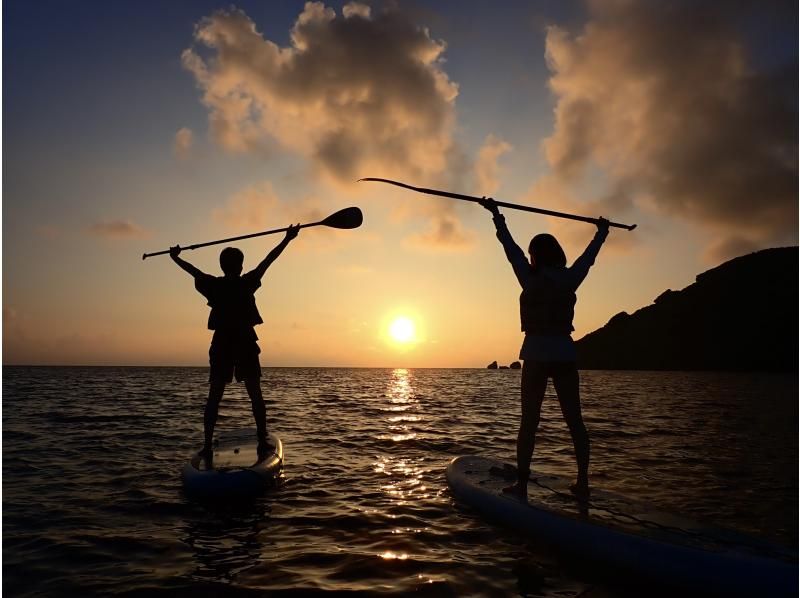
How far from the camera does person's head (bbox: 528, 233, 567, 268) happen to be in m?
5.68

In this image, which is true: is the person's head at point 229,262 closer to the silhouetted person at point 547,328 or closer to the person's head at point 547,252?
the silhouetted person at point 547,328

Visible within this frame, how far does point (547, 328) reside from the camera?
5512mm

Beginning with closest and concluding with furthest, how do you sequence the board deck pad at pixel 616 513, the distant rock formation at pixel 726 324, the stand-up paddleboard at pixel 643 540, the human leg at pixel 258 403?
the stand-up paddleboard at pixel 643 540 → the board deck pad at pixel 616 513 → the human leg at pixel 258 403 → the distant rock formation at pixel 726 324

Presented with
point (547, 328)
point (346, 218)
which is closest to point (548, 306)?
point (547, 328)

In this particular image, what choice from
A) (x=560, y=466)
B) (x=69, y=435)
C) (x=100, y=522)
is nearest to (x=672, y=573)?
(x=560, y=466)

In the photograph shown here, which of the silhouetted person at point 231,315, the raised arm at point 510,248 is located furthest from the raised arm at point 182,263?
the raised arm at point 510,248

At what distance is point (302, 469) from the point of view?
8.58 meters

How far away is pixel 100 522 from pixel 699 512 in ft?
23.2

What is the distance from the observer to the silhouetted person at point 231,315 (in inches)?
284

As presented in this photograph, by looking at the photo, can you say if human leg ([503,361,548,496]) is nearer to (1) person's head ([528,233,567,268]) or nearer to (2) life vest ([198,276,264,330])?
(1) person's head ([528,233,567,268])

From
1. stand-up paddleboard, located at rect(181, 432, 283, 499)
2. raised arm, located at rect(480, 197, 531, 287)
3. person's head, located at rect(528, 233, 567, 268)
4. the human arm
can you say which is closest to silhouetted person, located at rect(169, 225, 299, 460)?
stand-up paddleboard, located at rect(181, 432, 283, 499)

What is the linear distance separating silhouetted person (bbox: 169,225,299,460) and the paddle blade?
1.96 meters

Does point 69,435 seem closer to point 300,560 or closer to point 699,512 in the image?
point 300,560

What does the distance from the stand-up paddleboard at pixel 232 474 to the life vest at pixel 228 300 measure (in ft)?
6.42
